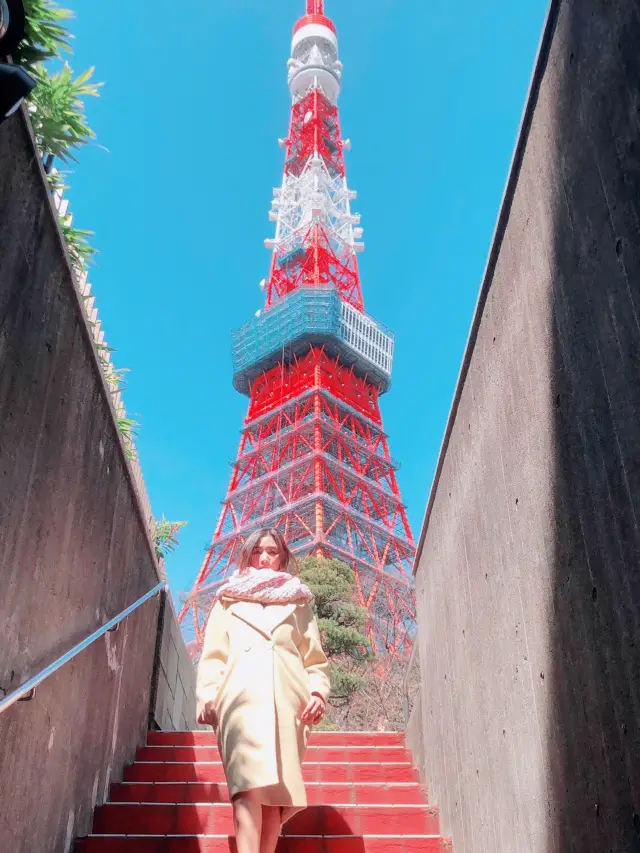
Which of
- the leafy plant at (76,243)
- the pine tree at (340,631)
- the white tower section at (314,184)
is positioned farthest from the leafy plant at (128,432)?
the white tower section at (314,184)

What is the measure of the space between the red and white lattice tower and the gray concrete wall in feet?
51.6

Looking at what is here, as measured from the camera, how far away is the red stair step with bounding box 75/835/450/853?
280 cm

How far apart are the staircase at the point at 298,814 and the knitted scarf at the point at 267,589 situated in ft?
3.28

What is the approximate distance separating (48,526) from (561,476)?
163cm

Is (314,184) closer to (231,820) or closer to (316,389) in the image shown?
(316,389)

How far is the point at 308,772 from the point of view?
3.85 meters

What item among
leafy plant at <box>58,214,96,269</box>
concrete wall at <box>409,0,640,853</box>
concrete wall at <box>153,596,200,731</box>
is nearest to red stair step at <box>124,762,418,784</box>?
concrete wall at <box>153,596,200,731</box>

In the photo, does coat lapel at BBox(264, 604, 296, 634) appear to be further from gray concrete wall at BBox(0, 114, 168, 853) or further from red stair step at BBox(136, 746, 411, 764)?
red stair step at BBox(136, 746, 411, 764)

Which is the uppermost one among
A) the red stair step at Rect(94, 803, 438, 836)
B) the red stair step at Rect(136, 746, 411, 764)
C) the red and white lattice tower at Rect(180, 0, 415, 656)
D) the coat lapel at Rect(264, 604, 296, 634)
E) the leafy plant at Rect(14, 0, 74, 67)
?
the red and white lattice tower at Rect(180, 0, 415, 656)

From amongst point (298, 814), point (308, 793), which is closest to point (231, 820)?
point (298, 814)

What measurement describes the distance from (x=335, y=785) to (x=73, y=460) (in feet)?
7.30

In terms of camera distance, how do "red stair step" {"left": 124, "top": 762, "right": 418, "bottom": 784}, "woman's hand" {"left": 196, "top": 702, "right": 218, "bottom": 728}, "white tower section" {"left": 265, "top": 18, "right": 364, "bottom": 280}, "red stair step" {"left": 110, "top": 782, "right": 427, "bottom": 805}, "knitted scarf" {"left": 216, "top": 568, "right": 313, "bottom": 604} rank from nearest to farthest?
"woman's hand" {"left": 196, "top": 702, "right": 218, "bottom": 728} < "knitted scarf" {"left": 216, "top": 568, "right": 313, "bottom": 604} < "red stair step" {"left": 110, "top": 782, "right": 427, "bottom": 805} < "red stair step" {"left": 124, "top": 762, "right": 418, "bottom": 784} < "white tower section" {"left": 265, "top": 18, "right": 364, "bottom": 280}

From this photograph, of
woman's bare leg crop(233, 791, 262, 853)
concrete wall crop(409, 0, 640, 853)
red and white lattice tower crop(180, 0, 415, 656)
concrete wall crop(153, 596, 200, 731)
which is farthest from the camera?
red and white lattice tower crop(180, 0, 415, 656)

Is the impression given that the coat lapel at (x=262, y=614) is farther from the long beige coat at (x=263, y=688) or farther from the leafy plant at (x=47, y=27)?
the leafy plant at (x=47, y=27)
